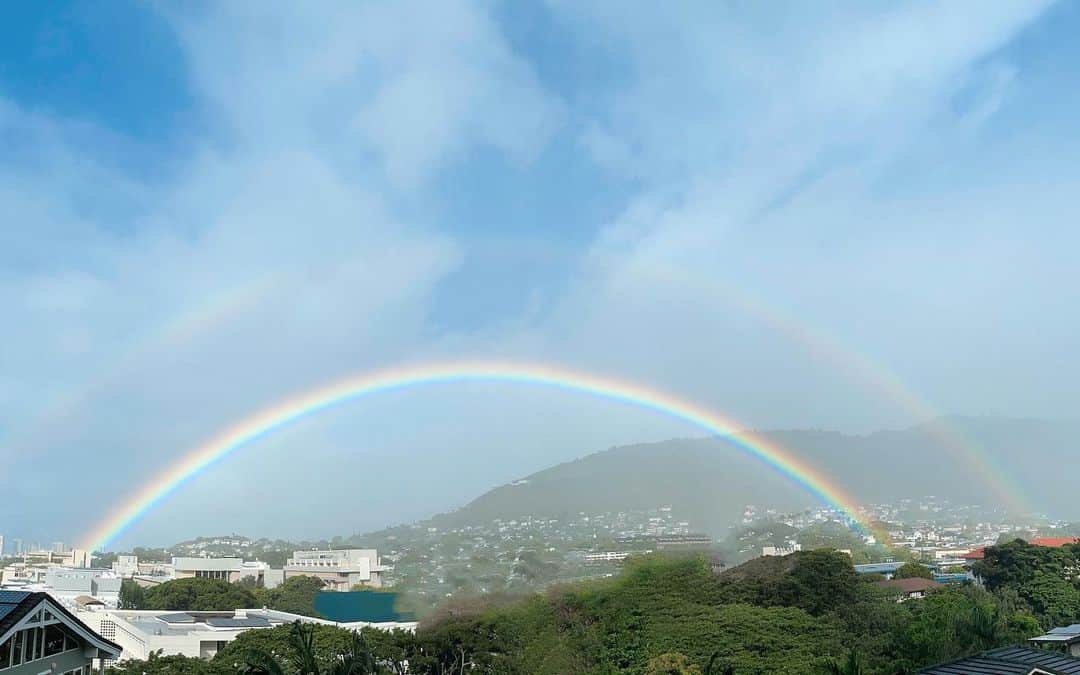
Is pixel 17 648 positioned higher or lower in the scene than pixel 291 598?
lower

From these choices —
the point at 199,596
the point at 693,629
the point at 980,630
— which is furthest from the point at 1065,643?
the point at 199,596

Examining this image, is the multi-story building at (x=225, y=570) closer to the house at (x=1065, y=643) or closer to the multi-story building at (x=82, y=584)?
the multi-story building at (x=82, y=584)

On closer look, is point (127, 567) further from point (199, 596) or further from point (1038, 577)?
point (1038, 577)

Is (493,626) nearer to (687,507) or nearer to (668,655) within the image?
(668,655)

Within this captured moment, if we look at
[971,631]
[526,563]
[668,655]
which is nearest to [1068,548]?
[971,631]

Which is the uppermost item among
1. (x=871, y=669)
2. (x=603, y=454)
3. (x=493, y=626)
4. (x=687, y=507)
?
(x=603, y=454)

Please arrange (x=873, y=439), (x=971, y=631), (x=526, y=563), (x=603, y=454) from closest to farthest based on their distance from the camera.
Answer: (x=971, y=631)
(x=526, y=563)
(x=603, y=454)
(x=873, y=439)

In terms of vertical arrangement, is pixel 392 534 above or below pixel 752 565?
above
